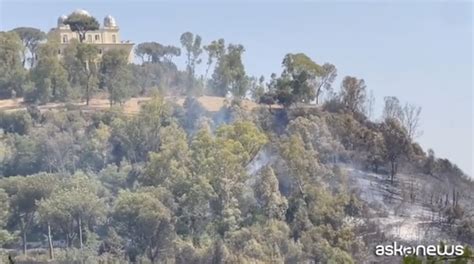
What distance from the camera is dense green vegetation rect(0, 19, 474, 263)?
8.56m

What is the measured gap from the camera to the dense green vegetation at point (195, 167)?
856cm

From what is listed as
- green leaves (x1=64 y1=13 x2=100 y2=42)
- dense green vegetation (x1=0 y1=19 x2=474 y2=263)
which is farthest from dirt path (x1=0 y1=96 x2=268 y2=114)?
green leaves (x1=64 y1=13 x2=100 y2=42)

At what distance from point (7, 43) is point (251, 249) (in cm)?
701

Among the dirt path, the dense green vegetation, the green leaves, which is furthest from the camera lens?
the green leaves

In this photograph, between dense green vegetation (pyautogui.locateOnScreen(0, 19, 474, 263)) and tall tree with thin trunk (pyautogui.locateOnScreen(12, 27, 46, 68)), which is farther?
tall tree with thin trunk (pyautogui.locateOnScreen(12, 27, 46, 68))

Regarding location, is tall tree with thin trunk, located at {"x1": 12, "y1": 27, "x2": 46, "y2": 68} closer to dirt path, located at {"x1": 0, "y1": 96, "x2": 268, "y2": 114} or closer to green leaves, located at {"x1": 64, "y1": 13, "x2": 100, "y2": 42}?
green leaves, located at {"x1": 64, "y1": 13, "x2": 100, "y2": 42}

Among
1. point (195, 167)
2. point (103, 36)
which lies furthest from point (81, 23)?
point (195, 167)

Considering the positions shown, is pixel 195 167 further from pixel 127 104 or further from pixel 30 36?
pixel 30 36

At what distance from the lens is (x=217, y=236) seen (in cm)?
857

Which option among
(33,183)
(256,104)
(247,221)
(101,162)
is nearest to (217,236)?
(247,221)

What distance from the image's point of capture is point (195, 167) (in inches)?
373

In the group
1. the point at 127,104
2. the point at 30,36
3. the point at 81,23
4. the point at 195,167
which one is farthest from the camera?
the point at 30,36

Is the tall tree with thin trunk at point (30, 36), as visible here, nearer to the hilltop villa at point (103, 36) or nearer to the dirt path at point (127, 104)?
the hilltop villa at point (103, 36)

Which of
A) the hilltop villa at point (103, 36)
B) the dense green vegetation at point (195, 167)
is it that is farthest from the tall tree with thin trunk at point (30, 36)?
the dense green vegetation at point (195, 167)
